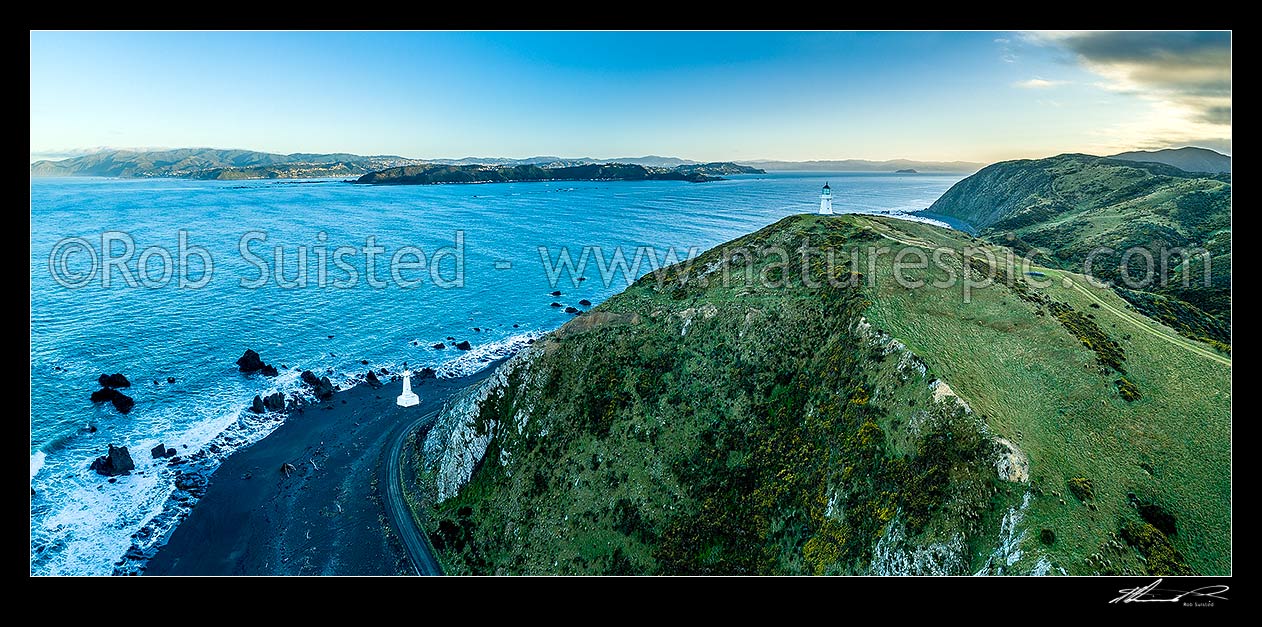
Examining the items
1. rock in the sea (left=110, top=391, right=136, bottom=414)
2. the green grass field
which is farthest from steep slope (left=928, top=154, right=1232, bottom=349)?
rock in the sea (left=110, top=391, right=136, bottom=414)

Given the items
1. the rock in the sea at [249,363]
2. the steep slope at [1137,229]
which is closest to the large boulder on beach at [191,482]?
the rock in the sea at [249,363]

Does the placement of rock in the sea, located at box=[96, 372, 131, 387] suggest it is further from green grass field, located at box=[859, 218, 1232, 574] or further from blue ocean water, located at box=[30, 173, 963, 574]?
green grass field, located at box=[859, 218, 1232, 574]

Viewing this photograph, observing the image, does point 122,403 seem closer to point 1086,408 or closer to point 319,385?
point 319,385

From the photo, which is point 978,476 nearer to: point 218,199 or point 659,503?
point 659,503

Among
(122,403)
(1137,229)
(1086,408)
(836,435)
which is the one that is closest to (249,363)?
(122,403)
